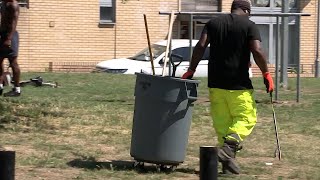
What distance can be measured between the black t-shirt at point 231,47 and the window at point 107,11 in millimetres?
22062

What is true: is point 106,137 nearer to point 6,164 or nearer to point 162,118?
point 162,118

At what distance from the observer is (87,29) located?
30578 mm

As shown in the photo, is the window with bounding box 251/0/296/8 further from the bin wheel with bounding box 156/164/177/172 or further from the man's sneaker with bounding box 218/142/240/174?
the man's sneaker with bounding box 218/142/240/174

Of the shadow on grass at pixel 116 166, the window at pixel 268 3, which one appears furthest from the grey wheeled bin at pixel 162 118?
the window at pixel 268 3

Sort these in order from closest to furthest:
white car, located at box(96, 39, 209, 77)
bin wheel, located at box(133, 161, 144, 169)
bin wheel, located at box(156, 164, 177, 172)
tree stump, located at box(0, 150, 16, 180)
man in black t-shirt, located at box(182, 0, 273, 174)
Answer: tree stump, located at box(0, 150, 16, 180) < man in black t-shirt, located at box(182, 0, 273, 174) < bin wheel, located at box(156, 164, 177, 172) < bin wheel, located at box(133, 161, 144, 169) < white car, located at box(96, 39, 209, 77)

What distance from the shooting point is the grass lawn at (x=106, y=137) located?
31.3 feet

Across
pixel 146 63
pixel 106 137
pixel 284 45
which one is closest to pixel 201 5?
pixel 146 63

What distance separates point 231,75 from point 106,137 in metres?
2.96

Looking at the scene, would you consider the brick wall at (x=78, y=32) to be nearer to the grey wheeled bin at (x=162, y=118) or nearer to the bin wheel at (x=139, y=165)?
the bin wheel at (x=139, y=165)

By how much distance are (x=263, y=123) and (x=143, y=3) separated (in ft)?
58.9

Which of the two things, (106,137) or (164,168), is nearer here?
(164,168)

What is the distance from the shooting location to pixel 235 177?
30.3 ft

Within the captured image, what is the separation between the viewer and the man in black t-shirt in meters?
9.27

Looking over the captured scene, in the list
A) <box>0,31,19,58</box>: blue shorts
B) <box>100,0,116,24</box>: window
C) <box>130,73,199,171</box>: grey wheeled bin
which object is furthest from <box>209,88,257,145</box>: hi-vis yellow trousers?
<box>100,0,116,24</box>: window
